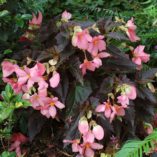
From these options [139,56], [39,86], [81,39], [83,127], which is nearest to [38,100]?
[39,86]

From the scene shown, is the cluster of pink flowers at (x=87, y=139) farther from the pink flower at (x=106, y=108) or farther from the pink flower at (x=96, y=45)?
the pink flower at (x=96, y=45)

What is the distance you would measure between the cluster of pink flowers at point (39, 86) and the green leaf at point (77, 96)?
0.09 m

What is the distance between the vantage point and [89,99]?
266 cm

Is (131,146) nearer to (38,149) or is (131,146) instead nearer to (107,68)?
(107,68)

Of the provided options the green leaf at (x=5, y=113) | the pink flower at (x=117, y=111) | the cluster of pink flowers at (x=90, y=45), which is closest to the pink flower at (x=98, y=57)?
the cluster of pink flowers at (x=90, y=45)

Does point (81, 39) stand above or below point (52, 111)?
above

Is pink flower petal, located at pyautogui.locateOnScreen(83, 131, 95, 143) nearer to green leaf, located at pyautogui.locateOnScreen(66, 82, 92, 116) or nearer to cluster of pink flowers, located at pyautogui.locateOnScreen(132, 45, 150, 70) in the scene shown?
green leaf, located at pyautogui.locateOnScreen(66, 82, 92, 116)

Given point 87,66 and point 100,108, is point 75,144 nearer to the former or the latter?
point 100,108

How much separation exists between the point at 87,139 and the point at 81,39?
1.83ft

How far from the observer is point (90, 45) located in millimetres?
2609

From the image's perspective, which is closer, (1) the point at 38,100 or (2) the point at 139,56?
(1) the point at 38,100

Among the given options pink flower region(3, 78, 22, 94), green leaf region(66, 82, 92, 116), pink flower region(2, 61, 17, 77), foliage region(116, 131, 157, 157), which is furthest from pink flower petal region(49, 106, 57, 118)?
foliage region(116, 131, 157, 157)

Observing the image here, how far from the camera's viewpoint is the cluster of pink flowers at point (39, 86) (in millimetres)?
2562

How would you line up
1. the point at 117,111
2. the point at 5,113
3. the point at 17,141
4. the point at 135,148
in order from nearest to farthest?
the point at 5,113, the point at 135,148, the point at 117,111, the point at 17,141
